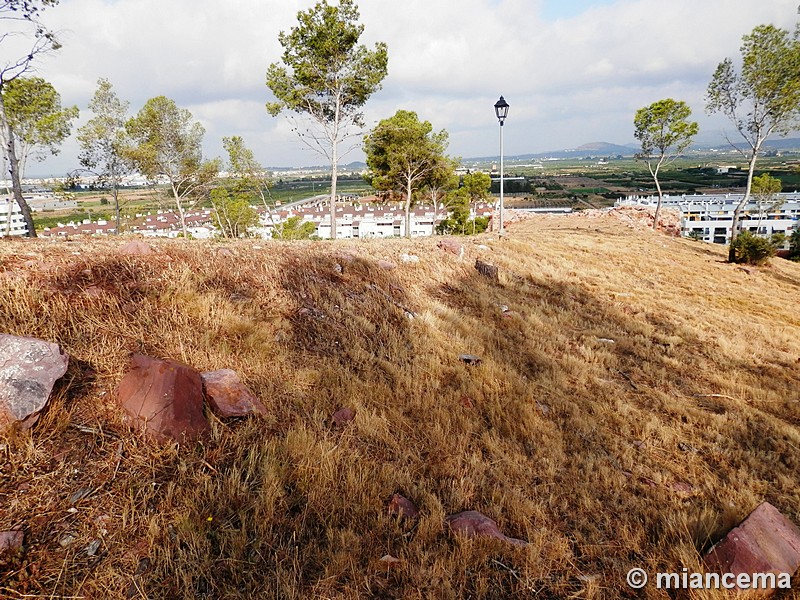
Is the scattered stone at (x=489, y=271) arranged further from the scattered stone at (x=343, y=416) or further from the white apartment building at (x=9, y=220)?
the white apartment building at (x=9, y=220)

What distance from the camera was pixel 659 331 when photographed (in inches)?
294

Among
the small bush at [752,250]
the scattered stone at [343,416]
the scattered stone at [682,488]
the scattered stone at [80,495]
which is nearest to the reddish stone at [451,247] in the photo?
the scattered stone at [343,416]

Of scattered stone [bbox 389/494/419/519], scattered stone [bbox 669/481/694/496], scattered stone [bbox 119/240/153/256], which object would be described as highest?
scattered stone [bbox 119/240/153/256]

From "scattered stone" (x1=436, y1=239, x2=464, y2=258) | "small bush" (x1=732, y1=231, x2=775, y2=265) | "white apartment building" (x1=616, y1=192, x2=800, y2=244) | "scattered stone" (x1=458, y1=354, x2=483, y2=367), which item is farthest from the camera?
"white apartment building" (x1=616, y1=192, x2=800, y2=244)

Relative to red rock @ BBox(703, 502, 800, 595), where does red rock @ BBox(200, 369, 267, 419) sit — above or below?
above

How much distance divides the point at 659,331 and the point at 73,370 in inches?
345

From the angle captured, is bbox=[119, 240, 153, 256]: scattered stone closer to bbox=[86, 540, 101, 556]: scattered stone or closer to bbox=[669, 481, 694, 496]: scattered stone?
bbox=[86, 540, 101, 556]: scattered stone

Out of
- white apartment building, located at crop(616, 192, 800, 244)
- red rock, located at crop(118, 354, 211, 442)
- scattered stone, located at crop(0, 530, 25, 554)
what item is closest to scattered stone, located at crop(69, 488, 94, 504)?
scattered stone, located at crop(0, 530, 25, 554)

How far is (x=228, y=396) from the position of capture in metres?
3.18

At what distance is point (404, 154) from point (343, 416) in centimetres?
2409

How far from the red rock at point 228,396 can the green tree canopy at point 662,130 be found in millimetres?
28010

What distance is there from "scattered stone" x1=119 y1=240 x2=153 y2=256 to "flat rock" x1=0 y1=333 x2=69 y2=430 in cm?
261

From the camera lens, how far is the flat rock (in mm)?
2492

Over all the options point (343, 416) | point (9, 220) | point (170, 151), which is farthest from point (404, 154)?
point (343, 416)
